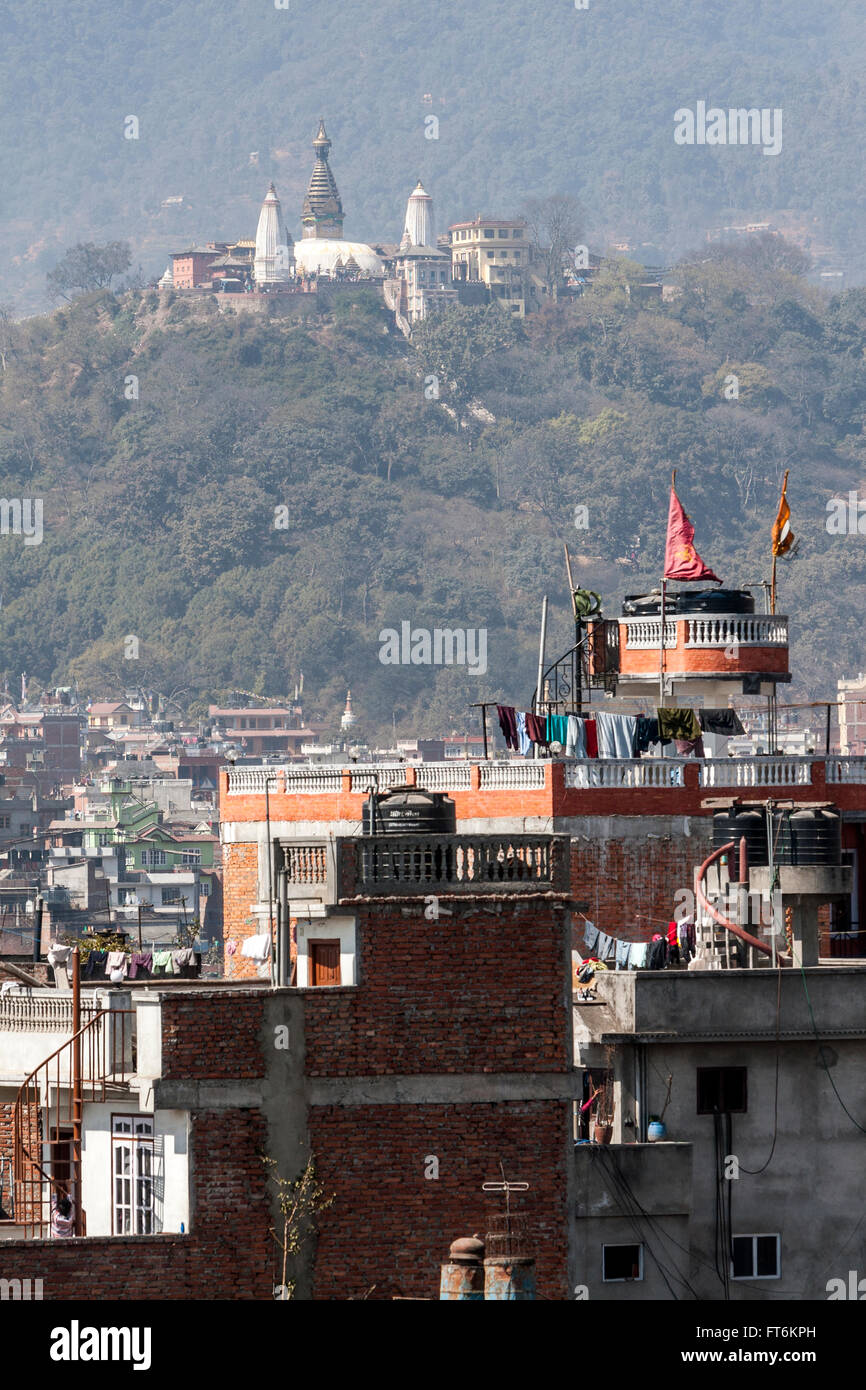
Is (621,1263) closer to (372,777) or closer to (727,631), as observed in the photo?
(372,777)

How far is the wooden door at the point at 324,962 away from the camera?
1107 inches

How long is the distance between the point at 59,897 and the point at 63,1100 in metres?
157

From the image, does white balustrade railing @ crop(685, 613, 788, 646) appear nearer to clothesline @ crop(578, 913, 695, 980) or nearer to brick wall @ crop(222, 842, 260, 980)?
brick wall @ crop(222, 842, 260, 980)

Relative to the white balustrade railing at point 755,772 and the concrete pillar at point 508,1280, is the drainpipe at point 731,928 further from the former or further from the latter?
the white balustrade railing at point 755,772

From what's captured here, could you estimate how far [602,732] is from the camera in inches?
2009

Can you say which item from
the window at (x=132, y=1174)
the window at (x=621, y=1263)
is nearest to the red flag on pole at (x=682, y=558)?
the window at (x=621, y=1263)

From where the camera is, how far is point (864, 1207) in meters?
31.0

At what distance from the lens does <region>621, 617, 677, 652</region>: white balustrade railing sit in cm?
5606

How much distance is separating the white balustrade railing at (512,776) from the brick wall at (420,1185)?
2127 centimetres

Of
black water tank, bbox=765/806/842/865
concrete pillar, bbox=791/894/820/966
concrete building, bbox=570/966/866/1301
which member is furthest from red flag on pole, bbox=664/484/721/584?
concrete building, bbox=570/966/866/1301

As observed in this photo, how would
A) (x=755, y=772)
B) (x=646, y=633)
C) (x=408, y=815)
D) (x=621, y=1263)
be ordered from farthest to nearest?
(x=646, y=633), (x=755, y=772), (x=408, y=815), (x=621, y=1263)

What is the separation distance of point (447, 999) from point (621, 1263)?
13.0 ft

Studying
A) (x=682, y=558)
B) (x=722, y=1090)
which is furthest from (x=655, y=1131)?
(x=682, y=558)
